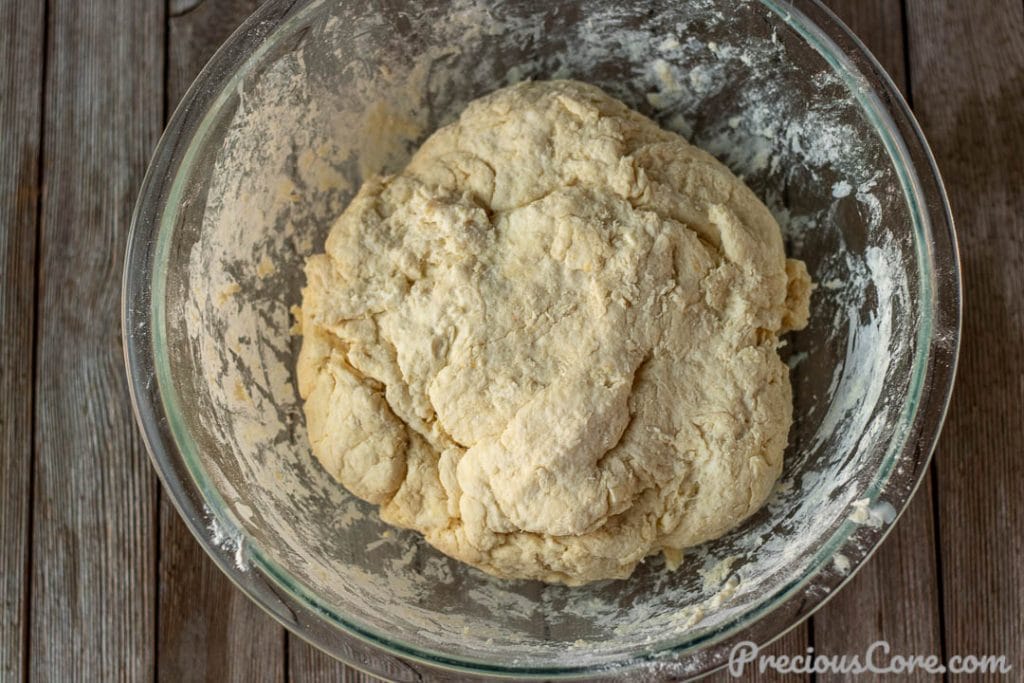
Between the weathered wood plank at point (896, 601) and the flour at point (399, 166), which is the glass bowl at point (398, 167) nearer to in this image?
the flour at point (399, 166)

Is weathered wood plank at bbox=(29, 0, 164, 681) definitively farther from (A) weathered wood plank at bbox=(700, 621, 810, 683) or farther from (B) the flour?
(A) weathered wood plank at bbox=(700, 621, 810, 683)

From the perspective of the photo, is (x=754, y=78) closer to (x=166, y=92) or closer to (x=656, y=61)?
(x=656, y=61)

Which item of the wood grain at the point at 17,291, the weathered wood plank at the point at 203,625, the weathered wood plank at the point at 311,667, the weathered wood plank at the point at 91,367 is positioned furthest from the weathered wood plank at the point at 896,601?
the wood grain at the point at 17,291

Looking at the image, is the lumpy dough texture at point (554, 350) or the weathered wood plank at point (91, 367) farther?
the weathered wood plank at point (91, 367)

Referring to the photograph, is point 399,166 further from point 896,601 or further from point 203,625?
point 896,601

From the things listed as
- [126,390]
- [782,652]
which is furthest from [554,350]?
[126,390]

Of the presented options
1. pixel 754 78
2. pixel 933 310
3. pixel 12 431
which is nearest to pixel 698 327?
pixel 933 310
